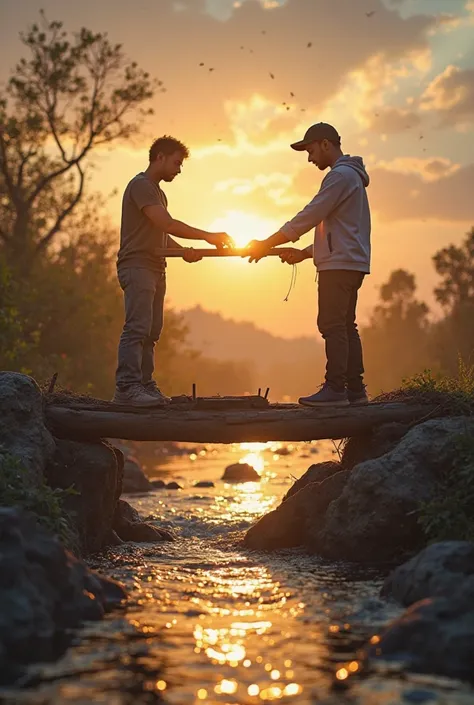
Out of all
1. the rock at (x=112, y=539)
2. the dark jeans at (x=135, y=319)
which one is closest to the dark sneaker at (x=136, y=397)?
the dark jeans at (x=135, y=319)

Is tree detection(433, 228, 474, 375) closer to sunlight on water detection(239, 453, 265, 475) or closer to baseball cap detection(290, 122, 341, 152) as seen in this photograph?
sunlight on water detection(239, 453, 265, 475)

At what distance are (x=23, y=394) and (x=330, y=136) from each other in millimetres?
4031

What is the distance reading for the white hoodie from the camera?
9.41 meters

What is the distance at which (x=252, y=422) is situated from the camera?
973 cm

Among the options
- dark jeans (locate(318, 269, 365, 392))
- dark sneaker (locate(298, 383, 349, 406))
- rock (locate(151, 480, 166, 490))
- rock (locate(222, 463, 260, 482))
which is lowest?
rock (locate(151, 480, 166, 490))

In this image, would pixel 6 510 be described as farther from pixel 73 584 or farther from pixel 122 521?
pixel 122 521

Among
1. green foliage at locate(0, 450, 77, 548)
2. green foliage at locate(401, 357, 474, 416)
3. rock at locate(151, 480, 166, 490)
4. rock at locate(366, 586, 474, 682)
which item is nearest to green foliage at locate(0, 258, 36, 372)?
rock at locate(151, 480, 166, 490)

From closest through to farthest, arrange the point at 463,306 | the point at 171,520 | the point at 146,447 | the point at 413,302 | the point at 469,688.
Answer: the point at 469,688 < the point at 171,520 < the point at 146,447 < the point at 463,306 < the point at 413,302

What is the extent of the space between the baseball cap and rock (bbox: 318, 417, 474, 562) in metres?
3.03

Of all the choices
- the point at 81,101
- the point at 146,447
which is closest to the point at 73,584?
the point at 81,101

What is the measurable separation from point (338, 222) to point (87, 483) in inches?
144

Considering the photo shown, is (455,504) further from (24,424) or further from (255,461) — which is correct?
(255,461)

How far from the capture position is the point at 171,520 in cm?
1335

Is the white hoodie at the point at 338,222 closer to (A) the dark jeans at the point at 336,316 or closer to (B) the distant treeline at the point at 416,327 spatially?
(A) the dark jeans at the point at 336,316
